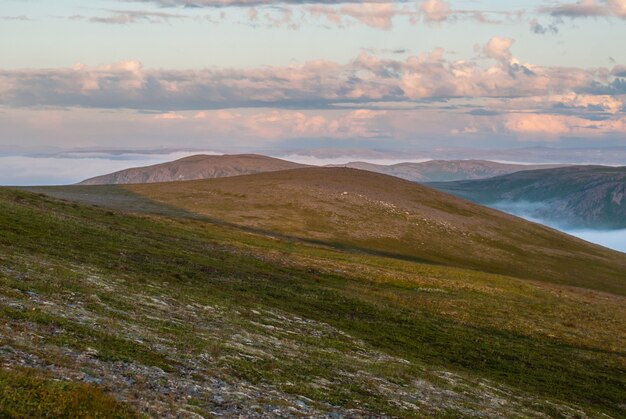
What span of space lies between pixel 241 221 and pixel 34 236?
8200 cm

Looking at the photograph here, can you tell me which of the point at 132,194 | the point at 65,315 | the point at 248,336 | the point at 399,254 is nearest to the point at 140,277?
the point at 248,336

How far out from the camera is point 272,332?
37.8 metres

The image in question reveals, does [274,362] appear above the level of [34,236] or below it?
below

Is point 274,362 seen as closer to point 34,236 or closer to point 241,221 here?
point 34,236

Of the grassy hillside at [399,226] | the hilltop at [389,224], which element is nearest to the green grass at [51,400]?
the grassy hillside at [399,226]

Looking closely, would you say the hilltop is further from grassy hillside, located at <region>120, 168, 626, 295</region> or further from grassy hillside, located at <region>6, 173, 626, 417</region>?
grassy hillside, located at <region>6, 173, 626, 417</region>

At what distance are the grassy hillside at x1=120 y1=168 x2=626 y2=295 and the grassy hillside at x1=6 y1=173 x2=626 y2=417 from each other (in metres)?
43.8

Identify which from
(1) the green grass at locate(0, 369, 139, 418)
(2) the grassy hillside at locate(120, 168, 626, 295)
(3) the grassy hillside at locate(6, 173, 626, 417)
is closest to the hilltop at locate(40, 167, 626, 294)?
(2) the grassy hillside at locate(120, 168, 626, 295)

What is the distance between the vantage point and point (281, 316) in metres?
44.7

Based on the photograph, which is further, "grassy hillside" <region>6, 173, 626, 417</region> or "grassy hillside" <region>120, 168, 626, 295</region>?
"grassy hillside" <region>120, 168, 626, 295</region>

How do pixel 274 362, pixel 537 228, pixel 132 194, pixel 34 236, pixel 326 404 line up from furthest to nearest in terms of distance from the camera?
1. pixel 537 228
2. pixel 132 194
3. pixel 34 236
4. pixel 274 362
5. pixel 326 404

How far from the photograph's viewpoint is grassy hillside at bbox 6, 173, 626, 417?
23.1m

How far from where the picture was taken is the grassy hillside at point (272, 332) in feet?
75.7

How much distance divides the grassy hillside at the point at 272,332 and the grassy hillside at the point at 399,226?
4383 cm
